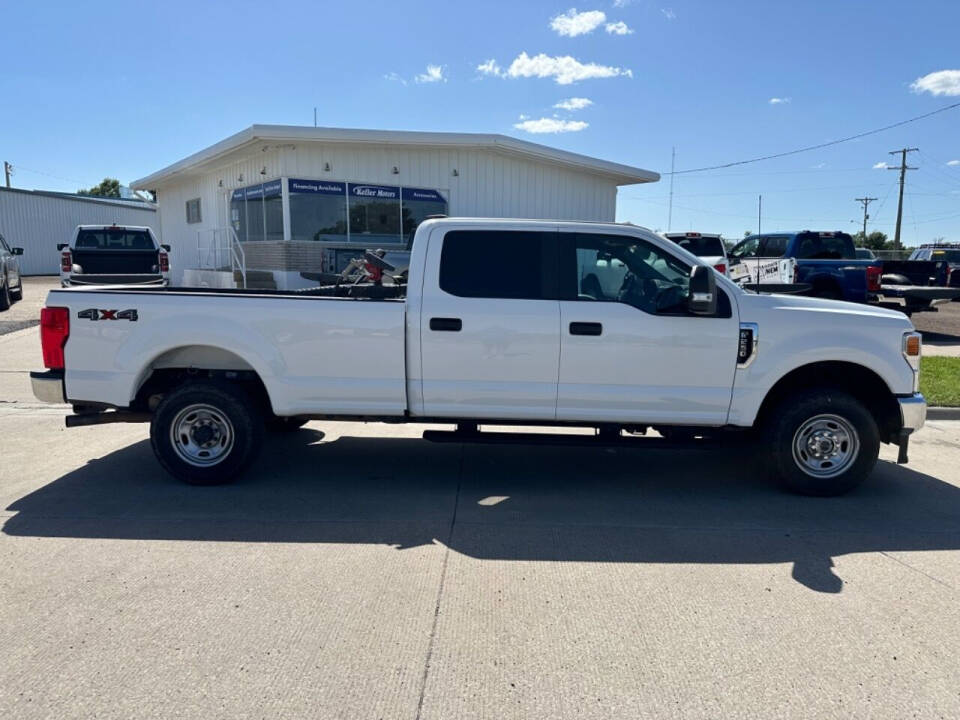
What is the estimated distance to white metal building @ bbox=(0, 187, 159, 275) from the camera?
1427 inches

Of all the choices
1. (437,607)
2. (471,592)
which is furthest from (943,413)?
(437,607)

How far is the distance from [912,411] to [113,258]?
15.9 m

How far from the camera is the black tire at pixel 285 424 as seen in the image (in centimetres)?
629

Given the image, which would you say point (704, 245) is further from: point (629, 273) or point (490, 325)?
point (490, 325)

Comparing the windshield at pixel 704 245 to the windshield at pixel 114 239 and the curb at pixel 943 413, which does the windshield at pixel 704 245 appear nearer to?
A: the curb at pixel 943 413

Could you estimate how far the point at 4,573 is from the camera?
3.85 meters

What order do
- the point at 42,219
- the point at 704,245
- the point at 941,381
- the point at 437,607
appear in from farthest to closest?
the point at 42,219
the point at 704,245
the point at 941,381
the point at 437,607

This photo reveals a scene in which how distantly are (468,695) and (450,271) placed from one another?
3.09 meters

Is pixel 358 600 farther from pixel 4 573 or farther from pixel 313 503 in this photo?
pixel 4 573

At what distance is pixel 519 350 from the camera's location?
505 cm

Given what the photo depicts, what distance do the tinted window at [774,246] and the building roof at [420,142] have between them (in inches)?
204

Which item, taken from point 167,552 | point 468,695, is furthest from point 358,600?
point 167,552

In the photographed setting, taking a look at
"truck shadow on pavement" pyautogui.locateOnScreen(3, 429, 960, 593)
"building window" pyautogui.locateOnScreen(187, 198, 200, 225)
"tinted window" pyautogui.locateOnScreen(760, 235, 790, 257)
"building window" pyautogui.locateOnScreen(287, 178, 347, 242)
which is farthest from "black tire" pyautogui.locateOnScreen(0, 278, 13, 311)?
"tinted window" pyautogui.locateOnScreen(760, 235, 790, 257)

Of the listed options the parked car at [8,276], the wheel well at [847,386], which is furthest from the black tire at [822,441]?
the parked car at [8,276]
